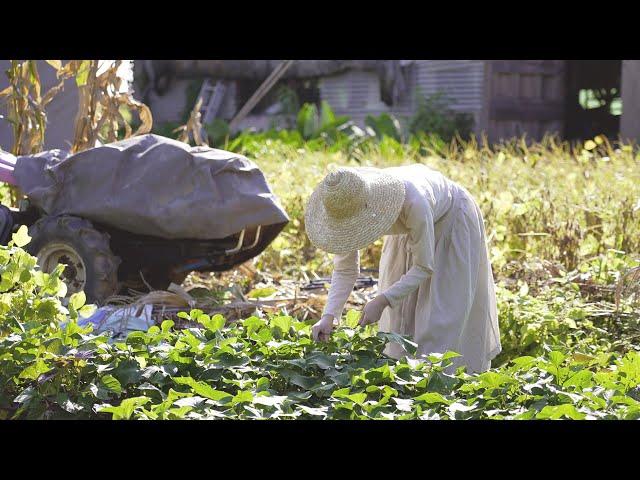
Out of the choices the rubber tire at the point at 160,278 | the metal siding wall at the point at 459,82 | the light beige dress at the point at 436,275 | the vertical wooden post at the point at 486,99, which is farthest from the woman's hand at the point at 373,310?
the metal siding wall at the point at 459,82

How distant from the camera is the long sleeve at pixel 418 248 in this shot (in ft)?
12.6

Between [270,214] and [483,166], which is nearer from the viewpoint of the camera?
[270,214]

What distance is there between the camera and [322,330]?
12.1ft

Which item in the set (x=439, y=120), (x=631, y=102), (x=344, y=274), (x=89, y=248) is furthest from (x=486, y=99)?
(x=344, y=274)

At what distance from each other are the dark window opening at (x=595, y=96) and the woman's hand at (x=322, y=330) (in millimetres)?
16188

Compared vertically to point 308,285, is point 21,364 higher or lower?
higher

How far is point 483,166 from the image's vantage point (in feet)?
28.2

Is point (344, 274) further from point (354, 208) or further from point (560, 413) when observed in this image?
point (560, 413)

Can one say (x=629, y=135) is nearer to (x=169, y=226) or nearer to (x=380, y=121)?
(x=380, y=121)

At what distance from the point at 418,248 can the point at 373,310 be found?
326 millimetres

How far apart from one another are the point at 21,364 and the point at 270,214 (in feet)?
9.41

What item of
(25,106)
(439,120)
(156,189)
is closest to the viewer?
(156,189)

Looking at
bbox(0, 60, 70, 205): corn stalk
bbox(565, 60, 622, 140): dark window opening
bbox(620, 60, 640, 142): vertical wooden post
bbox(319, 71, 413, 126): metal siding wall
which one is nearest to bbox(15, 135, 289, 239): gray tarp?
bbox(0, 60, 70, 205): corn stalk

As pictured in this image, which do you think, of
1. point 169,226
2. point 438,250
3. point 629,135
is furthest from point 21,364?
point 629,135
